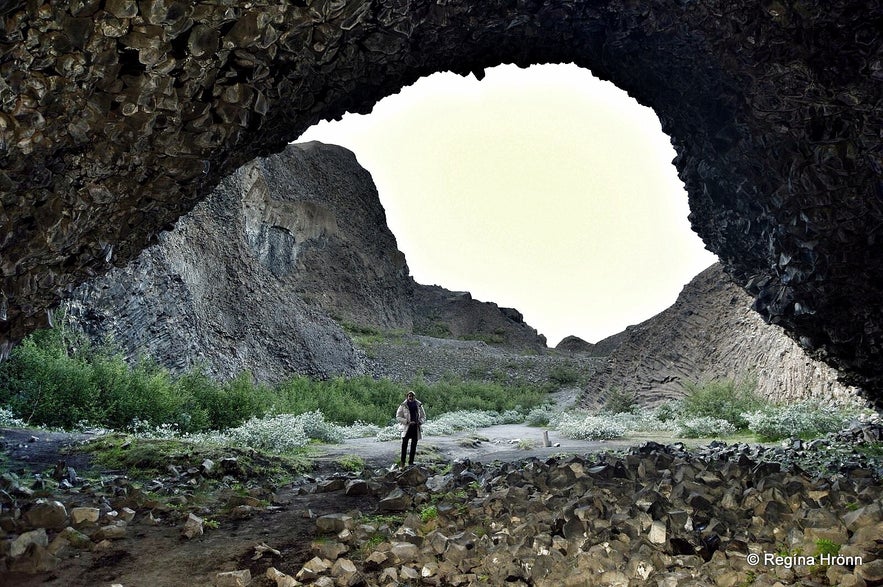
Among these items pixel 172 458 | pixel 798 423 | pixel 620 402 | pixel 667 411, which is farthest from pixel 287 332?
pixel 798 423

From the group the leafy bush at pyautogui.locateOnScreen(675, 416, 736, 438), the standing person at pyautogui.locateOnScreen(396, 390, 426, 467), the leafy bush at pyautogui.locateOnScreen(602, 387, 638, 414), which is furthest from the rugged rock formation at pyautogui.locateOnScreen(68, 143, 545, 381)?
the leafy bush at pyautogui.locateOnScreen(675, 416, 736, 438)

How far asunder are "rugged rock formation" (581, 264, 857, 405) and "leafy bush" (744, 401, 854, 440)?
306 centimetres

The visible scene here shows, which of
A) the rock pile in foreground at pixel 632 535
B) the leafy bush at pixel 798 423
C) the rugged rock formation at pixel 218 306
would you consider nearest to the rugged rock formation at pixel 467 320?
the rugged rock formation at pixel 218 306

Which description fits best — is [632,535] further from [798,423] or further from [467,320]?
[467,320]

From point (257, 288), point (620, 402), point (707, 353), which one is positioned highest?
point (257, 288)

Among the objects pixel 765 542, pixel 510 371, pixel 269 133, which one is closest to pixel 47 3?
pixel 269 133

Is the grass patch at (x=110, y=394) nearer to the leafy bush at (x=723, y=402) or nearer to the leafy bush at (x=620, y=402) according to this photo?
the leafy bush at (x=620, y=402)

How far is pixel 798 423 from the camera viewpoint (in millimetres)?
11938

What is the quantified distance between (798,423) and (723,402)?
468cm

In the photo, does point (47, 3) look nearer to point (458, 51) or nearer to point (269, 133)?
point (269, 133)

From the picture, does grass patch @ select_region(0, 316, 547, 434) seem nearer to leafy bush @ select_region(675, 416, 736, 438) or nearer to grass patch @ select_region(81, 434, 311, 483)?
grass patch @ select_region(81, 434, 311, 483)

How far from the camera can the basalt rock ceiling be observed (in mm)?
4137

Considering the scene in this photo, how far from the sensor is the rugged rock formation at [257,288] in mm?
16234

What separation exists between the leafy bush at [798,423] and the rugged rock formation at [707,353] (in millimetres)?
3055
